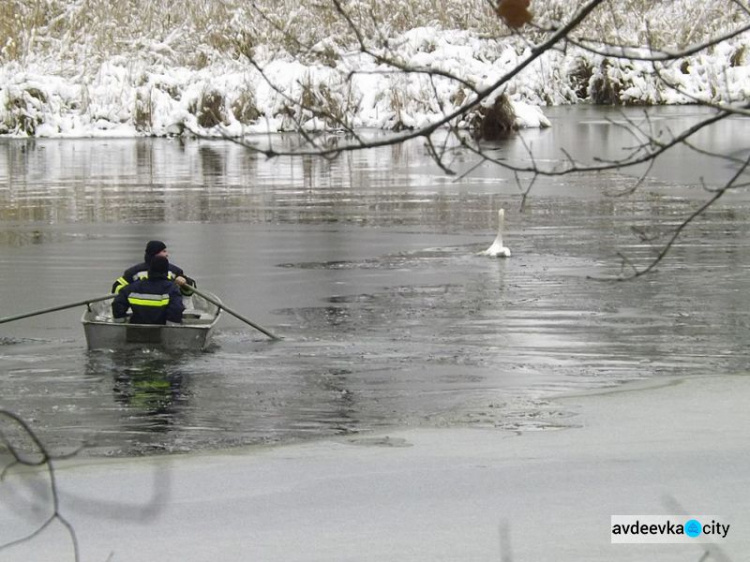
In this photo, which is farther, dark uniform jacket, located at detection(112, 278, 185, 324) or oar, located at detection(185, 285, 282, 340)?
oar, located at detection(185, 285, 282, 340)

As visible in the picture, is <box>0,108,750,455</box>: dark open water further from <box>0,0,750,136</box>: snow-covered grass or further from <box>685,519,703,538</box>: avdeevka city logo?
<box>0,0,750,136</box>: snow-covered grass

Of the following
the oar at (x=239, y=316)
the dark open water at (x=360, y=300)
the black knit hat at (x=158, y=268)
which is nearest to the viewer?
the dark open water at (x=360, y=300)

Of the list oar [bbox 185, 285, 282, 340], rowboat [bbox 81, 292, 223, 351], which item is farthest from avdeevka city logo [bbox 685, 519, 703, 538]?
oar [bbox 185, 285, 282, 340]

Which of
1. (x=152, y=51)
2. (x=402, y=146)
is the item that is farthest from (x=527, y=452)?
(x=152, y=51)

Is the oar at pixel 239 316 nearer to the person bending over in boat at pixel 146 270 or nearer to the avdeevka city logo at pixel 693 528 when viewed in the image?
the person bending over in boat at pixel 146 270

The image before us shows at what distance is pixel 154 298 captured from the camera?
46.0ft

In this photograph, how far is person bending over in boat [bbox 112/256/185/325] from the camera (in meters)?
14.0

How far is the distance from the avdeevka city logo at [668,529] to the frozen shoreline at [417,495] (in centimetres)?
8

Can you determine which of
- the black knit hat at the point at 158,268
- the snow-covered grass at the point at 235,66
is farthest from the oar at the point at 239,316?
the snow-covered grass at the point at 235,66

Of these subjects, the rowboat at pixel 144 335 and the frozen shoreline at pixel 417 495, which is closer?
the frozen shoreline at pixel 417 495

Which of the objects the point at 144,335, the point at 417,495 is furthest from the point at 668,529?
the point at 144,335

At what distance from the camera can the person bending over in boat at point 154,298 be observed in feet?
45.8

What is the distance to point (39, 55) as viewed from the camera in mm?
58438

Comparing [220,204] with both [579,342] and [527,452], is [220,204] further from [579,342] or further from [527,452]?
[527,452]
